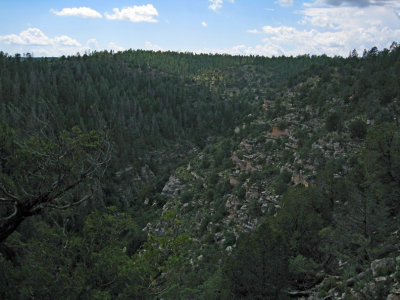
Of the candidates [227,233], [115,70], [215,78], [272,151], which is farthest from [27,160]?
[215,78]

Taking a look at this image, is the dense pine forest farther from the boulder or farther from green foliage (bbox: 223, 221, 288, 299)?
the boulder

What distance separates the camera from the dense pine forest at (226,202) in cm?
858

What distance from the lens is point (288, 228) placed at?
17.3 meters

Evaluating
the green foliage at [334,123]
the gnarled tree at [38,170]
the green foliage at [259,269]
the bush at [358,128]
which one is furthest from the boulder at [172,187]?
the gnarled tree at [38,170]

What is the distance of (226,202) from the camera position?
30609 mm

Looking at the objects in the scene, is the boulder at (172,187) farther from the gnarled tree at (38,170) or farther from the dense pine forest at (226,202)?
the gnarled tree at (38,170)

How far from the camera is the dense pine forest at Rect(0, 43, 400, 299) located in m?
8.58

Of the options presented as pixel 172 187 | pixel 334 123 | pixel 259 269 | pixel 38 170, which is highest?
pixel 334 123

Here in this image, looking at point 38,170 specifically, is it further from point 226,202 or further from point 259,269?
point 226,202

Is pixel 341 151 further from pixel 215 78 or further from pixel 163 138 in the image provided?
pixel 215 78

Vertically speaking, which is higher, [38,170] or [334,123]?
[334,123]

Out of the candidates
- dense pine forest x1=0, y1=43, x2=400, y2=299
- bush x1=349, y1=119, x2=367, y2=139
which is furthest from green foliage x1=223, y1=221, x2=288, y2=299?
bush x1=349, y1=119, x2=367, y2=139

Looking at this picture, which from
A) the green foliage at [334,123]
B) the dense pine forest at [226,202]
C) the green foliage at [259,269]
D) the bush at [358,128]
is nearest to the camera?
the dense pine forest at [226,202]

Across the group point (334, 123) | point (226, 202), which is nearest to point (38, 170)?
point (226, 202)
